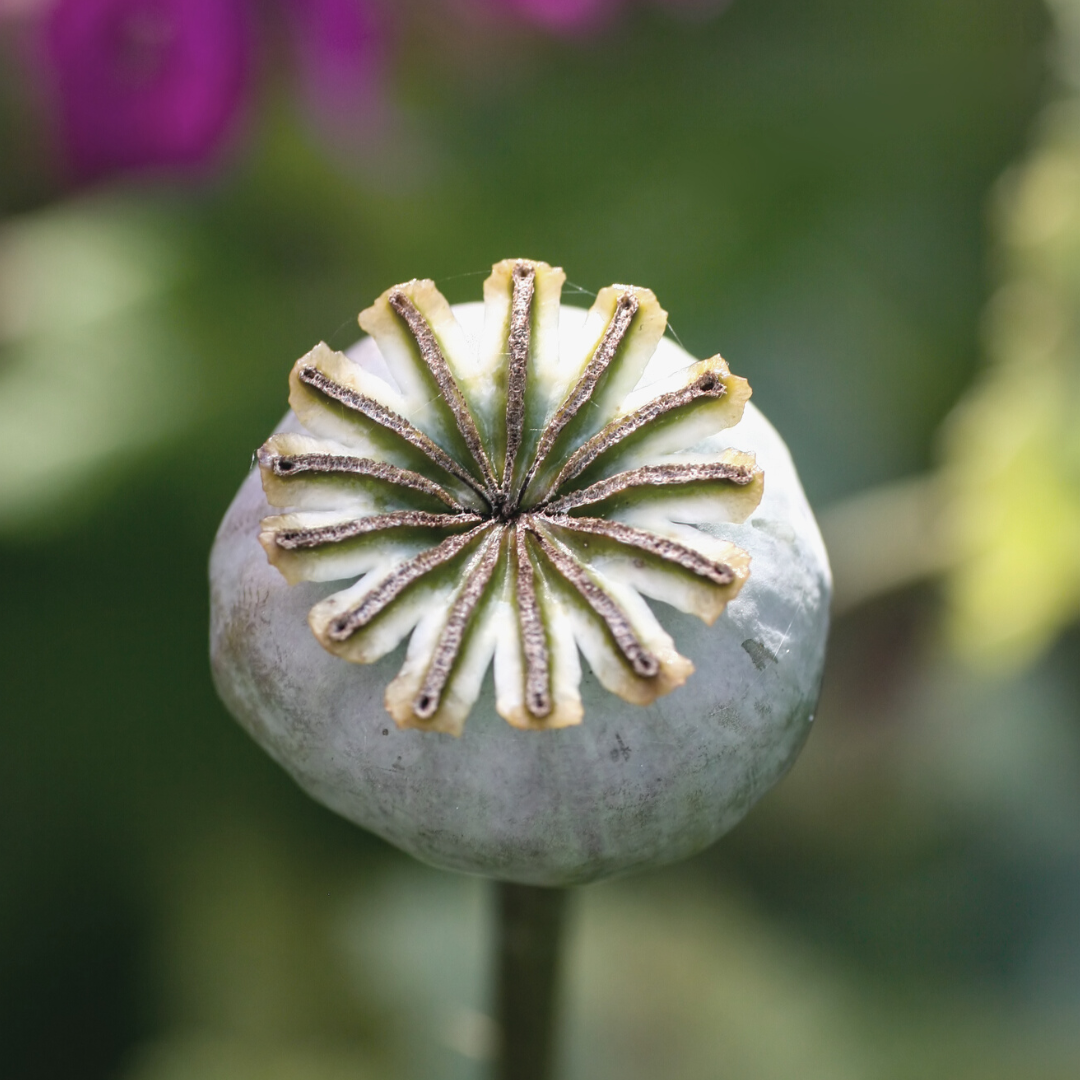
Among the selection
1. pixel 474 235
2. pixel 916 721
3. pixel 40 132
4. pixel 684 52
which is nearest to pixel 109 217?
pixel 40 132

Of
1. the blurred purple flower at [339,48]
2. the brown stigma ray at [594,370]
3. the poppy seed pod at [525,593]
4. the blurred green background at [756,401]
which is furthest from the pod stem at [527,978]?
the blurred purple flower at [339,48]

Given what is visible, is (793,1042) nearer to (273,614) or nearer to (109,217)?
(273,614)

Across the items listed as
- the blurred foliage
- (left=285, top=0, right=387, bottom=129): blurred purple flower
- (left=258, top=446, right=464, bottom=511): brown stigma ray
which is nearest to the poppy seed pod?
(left=258, top=446, right=464, bottom=511): brown stigma ray

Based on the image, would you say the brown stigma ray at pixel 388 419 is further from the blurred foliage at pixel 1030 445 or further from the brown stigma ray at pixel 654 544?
the blurred foliage at pixel 1030 445

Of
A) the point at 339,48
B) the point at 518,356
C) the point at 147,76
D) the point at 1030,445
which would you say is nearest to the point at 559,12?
the point at 339,48

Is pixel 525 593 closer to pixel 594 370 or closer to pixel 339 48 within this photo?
pixel 594 370

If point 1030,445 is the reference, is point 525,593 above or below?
below
